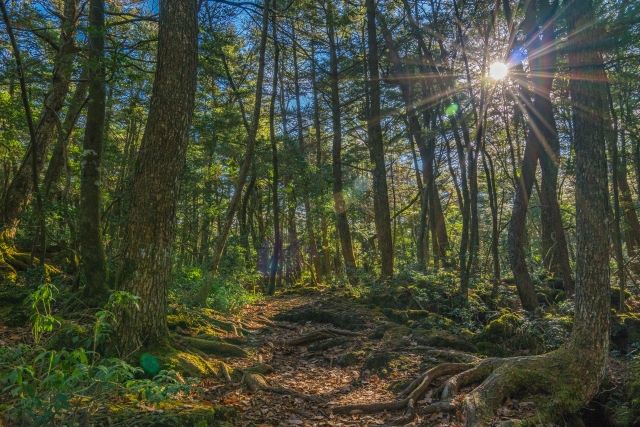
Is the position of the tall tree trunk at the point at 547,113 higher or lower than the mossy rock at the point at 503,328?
higher

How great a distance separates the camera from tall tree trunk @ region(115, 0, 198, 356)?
5.05m

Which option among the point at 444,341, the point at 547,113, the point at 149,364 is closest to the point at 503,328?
the point at 444,341

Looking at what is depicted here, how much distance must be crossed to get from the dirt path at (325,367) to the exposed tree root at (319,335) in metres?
0.02

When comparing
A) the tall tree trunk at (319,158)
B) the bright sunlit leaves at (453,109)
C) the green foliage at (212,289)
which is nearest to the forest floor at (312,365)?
the green foliage at (212,289)

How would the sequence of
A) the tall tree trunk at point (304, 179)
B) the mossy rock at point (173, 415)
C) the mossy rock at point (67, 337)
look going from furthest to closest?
the tall tree trunk at point (304, 179) < the mossy rock at point (67, 337) < the mossy rock at point (173, 415)

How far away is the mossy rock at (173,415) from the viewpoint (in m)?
3.57

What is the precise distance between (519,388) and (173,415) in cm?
402

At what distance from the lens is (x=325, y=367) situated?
7172 mm

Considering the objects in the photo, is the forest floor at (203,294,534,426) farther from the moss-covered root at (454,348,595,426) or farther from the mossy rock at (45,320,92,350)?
the mossy rock at (45,320,92,350)

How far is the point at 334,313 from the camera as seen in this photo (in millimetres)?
10766

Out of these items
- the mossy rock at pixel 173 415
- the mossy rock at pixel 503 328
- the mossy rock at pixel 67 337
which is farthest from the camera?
the mossy rock at pixel 503 328

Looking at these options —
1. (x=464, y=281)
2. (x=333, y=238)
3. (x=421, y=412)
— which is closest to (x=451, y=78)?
(x=464, y=281)

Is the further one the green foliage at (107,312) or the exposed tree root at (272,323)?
the exposed tree root at (272,323)

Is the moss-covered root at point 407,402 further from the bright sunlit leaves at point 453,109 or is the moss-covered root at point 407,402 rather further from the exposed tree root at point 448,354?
the bright sunlit leaves at point 453,109
